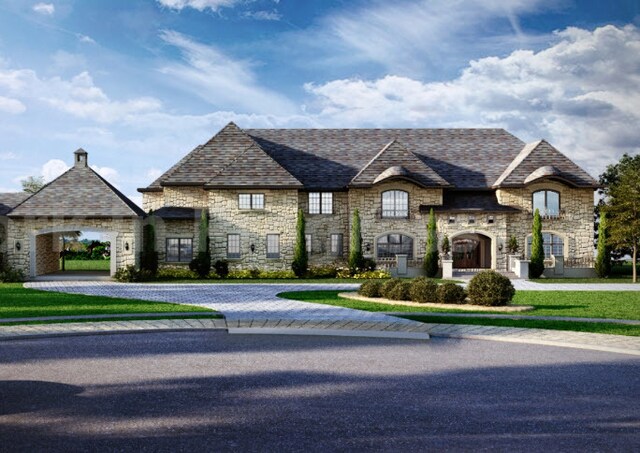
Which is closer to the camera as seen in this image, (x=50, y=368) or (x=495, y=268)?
(x=50, y=368)

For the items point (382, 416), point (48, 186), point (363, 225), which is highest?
point (48, 186)

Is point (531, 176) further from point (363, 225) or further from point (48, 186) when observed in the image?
point (48, 186)

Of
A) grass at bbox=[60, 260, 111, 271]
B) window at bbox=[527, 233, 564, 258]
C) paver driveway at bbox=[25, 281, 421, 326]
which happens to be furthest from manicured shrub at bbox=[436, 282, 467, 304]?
grass at bbox=[60, 260, 111, 271]

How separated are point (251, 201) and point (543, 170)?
17.7 m

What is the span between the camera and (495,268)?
33844 mm

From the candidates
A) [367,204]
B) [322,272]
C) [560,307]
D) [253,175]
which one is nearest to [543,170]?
[367,204]

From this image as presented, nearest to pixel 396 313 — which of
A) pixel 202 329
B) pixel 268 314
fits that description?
pixel 268 314

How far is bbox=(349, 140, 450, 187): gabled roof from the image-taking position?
1312 inches

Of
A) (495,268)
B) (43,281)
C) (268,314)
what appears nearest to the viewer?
(268,314)

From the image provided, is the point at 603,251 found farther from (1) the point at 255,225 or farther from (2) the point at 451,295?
(1) the point at 255,225

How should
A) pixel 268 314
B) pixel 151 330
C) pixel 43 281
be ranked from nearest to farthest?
pixel 151 330, pixel 268 314, pixel 43 281

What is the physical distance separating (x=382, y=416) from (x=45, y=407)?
426cm

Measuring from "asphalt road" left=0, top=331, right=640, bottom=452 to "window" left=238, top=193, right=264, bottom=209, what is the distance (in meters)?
22.1

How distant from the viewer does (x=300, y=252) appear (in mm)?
32094
